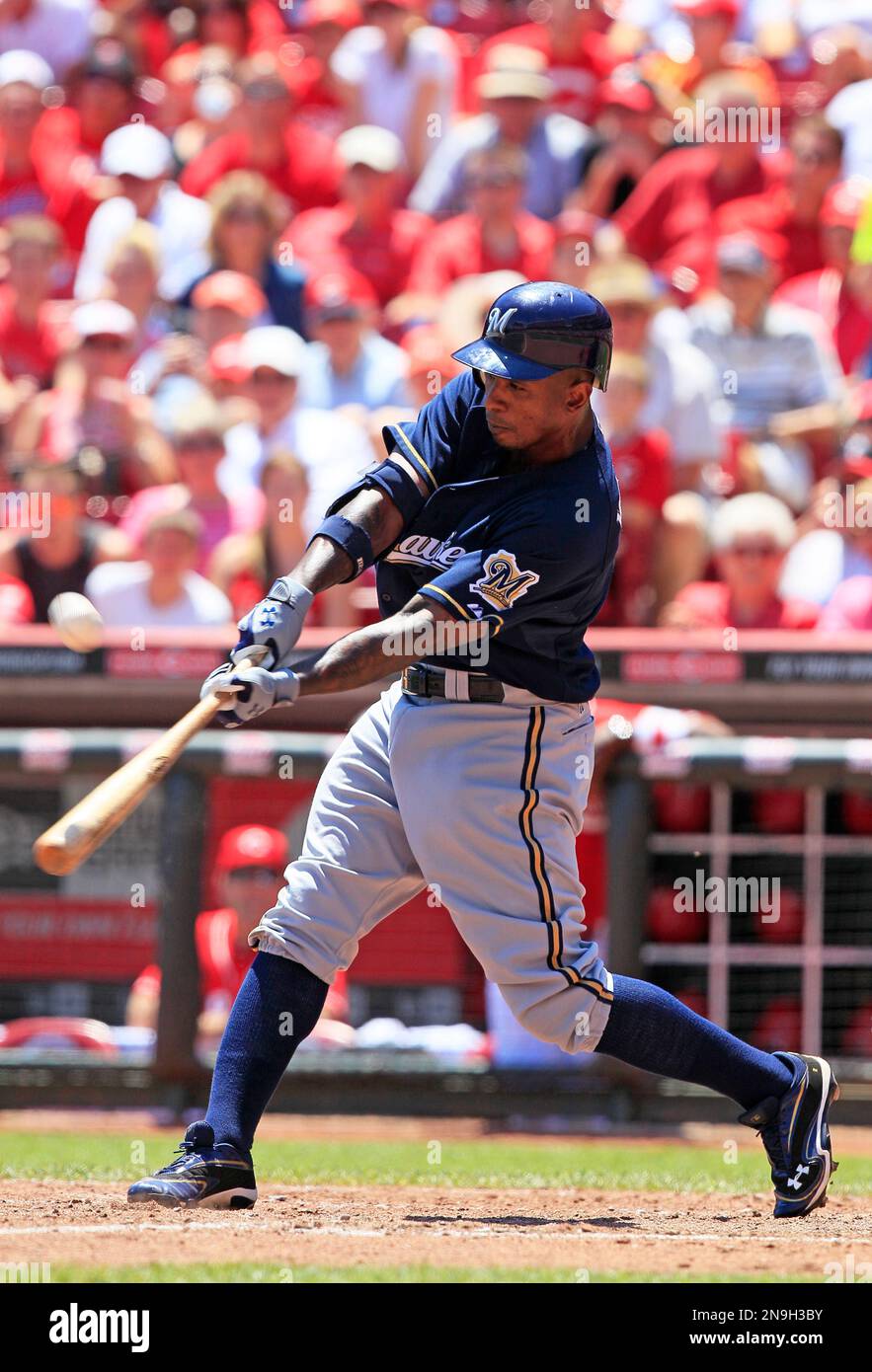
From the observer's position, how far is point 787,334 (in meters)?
8.03

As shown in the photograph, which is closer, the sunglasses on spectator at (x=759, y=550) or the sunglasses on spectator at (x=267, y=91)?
the sunglasses on spectator at (x=759, y=550)

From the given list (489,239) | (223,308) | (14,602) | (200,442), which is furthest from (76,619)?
(489,239)

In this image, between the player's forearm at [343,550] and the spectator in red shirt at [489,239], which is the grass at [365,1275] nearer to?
the player's forearm at [343,550]

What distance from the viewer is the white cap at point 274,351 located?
25.9 feet

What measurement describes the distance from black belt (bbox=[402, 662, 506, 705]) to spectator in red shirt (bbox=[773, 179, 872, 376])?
4.94 meters

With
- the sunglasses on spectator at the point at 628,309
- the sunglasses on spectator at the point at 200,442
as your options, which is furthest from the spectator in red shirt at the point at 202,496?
the sunglasses on spectator at the point at 628,309

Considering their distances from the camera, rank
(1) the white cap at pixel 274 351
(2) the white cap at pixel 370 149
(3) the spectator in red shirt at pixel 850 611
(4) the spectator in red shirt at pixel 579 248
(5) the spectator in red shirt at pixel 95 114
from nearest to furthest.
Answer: (3) the spectator in red shirt at pixel 850 611, (1) the white cap at pixel 274 351, (4) the spectator in red shirt at pixel 579 248, (2) the white cap at pixel 370 149, (5) the spectator in red shirt at pixel 95 114

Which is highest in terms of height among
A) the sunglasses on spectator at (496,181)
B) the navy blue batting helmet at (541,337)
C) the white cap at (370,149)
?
the white cap at (370,149)

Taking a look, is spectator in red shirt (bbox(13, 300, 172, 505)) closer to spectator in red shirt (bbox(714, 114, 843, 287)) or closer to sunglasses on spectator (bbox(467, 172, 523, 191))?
sunglasses on spectator (bbox(467, 172, 523, 191))

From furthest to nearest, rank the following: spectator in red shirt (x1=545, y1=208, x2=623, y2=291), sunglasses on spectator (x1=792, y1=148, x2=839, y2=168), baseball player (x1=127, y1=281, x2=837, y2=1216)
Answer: sunglasses on spectator (x1=792, y1=148, x2=839, y2=168), spectator in red shirt (x1=545, y1=208, x2=623, y2=291), baseball player (x1=127, y1=281, x2=837, y2=1216)

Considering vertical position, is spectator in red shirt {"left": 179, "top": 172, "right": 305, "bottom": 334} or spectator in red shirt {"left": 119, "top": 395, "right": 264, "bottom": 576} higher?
spectator in red shirt {"left": 179, "top": 172, "right": 305, "bottom": 334}

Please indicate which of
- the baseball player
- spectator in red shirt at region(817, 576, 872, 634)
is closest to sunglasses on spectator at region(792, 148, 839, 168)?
spectator in red shirt at region(817, 576, 872, 634)

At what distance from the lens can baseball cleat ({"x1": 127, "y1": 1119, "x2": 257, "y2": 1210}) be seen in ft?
12.0

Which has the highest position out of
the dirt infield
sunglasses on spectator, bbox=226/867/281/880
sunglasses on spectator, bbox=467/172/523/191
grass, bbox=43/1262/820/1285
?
sunglasses on spectator, bbox=467/172/523/191
